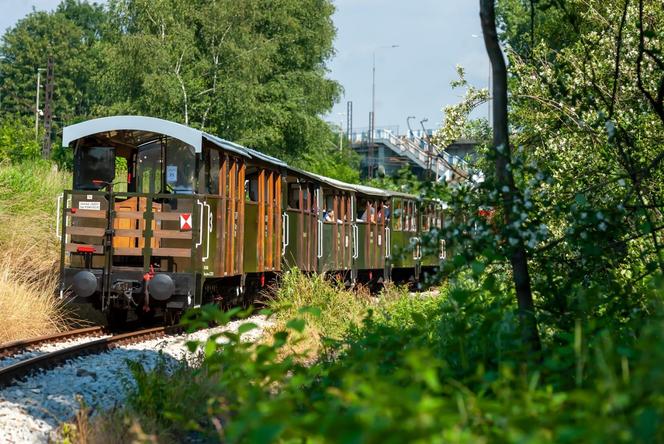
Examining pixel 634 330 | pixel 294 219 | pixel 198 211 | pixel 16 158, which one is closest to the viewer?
pixel 634 330

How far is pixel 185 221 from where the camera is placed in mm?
13977

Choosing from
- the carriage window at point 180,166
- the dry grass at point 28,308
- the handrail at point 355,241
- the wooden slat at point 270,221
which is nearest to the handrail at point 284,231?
the wooden slat at point 270,221

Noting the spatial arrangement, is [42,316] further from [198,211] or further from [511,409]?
[511,409]

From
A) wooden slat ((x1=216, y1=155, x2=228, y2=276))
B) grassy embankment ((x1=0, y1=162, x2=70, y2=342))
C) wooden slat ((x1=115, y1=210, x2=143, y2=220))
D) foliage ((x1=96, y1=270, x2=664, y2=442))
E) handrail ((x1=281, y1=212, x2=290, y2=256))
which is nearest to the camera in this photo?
foliage ((x1=96, y1=270, x2=664, y2=442))

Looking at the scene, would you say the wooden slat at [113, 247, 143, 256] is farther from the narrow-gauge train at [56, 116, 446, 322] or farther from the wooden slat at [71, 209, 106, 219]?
the wooden slat at [71, 209, 106, 219]

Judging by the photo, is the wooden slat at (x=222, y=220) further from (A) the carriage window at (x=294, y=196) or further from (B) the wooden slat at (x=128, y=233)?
(A) the carriage window at (x=294, y=196)

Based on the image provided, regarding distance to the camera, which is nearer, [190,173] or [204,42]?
[190,173]

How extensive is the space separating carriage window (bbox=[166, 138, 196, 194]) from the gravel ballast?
302cm

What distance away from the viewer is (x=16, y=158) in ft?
111

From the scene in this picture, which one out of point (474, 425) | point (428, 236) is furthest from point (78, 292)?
point (474, 425)

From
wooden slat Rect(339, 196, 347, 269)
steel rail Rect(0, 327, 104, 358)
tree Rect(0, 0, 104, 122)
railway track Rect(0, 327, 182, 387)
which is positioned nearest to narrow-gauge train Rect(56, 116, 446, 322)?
steel rail Rect(0, 327, 104, 358)

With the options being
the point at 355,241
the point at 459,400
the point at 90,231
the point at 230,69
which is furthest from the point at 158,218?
the point at 230,69

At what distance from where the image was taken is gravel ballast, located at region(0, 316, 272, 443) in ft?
24.3

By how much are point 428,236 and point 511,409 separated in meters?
3.29
